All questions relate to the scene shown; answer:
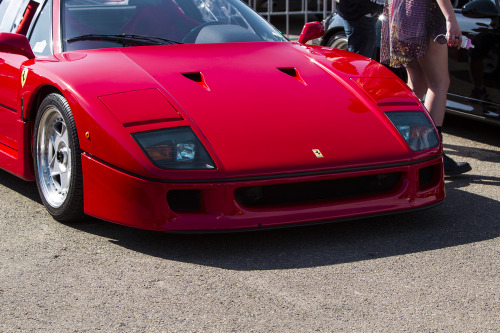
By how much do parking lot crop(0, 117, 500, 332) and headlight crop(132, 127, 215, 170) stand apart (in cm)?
40

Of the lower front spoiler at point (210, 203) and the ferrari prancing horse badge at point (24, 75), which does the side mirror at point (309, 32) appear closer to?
the lower front spoiler at point (210, 203)

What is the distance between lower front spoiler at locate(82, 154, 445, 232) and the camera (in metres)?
3.52

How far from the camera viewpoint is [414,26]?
5.10 meters

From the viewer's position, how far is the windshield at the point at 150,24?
4547 millimetres

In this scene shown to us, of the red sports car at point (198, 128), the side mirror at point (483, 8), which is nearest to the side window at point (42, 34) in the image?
the red sports car at point (198, 128)

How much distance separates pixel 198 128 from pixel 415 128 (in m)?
1.09

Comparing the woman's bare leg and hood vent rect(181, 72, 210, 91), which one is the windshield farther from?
the woman's bare leg

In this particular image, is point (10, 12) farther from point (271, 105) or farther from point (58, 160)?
point (271, 105)

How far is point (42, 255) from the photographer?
142 inches

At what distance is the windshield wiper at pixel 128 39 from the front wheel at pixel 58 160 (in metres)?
0.60

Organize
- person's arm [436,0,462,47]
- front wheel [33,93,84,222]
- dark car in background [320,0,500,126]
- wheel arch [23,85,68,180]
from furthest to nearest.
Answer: dark car in background [320,0,500,126]
person's arm [436,0,462,47]
wheel arch [23,85,68,180]
front wheel [33,93,84,222]

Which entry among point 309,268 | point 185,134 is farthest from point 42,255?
point 309,268

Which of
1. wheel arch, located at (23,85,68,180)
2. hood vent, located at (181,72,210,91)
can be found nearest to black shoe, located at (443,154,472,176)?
hood vent, located at (181,72,210,91)

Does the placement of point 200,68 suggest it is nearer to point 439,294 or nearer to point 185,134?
point 185,134
